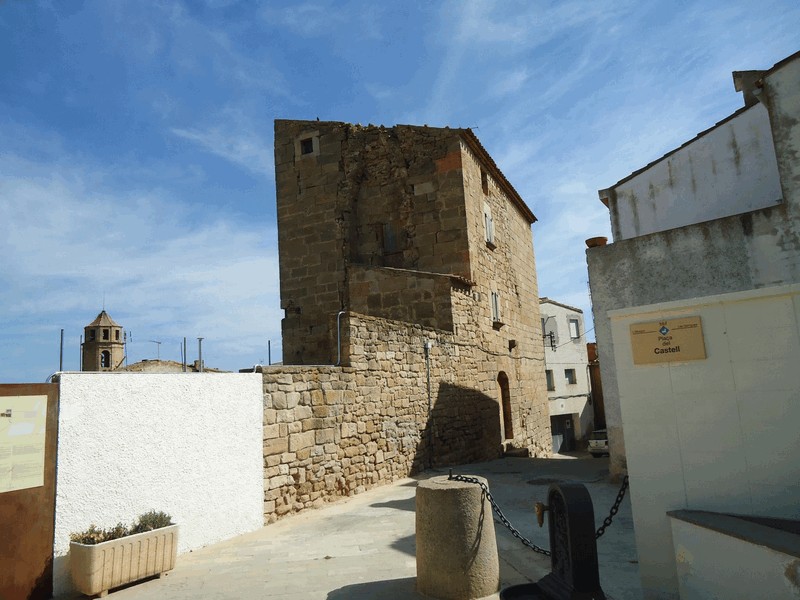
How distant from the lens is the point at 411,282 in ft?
44.5

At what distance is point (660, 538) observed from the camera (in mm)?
4129

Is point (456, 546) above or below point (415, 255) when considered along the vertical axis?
below

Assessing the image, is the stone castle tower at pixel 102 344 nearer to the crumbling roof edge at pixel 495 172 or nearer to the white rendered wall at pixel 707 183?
the crumbling roof edge at pixel 495 172

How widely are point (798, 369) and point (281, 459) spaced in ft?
19.9

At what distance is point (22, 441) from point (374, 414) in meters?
5.96

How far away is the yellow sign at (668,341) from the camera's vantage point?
13.5 feet

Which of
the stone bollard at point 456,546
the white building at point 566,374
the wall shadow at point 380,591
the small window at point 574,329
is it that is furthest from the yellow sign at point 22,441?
the small window at point 574,329

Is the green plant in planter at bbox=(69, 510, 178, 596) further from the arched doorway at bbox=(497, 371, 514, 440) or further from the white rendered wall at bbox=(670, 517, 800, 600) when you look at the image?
the arched doorway at bbox=(497, 371, 514, 440)

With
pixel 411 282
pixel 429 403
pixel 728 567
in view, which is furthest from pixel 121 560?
pixel 411 282

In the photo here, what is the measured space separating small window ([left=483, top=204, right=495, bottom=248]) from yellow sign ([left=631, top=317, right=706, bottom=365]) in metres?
11.7

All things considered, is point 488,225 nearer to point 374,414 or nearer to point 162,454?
point 374,414

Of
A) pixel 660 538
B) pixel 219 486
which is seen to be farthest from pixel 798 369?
pixel 219 486

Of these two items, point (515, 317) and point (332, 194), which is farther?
point (515, 317)

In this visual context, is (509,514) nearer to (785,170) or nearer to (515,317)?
(785,170)
